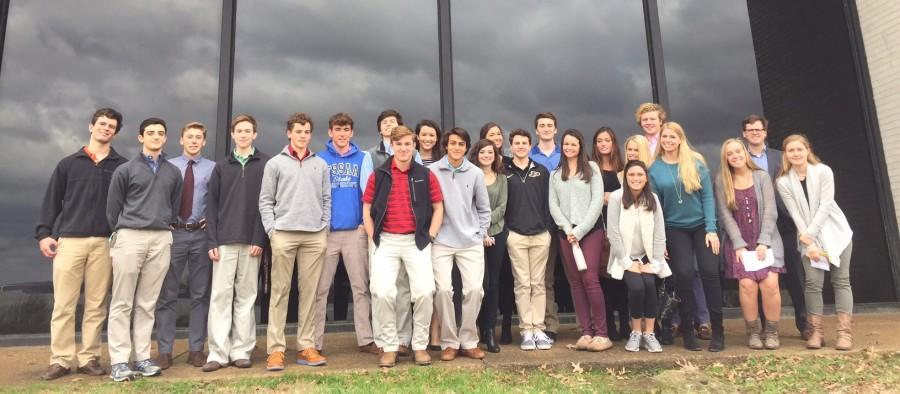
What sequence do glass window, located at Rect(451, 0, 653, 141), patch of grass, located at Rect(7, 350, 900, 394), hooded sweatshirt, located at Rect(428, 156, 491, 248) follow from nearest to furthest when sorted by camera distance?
patch of grass, located at Rect(7, 350, 900, 394), hooded sweatshirt, located at Rect(428, 156, 491, 248), glass window, located at Rect(451, 0, 653, 141)

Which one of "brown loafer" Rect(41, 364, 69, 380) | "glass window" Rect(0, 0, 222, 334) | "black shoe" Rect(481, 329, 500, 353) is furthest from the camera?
"glass window" Rect(0, 0, 222, 334)

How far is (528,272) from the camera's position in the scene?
4.00 meters

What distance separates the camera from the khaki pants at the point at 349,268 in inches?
151

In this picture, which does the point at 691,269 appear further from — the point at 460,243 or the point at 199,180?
the point at 199,180

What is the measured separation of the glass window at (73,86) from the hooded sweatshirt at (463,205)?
281 centimetres

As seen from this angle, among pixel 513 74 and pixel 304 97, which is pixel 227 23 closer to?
pixel 304 97

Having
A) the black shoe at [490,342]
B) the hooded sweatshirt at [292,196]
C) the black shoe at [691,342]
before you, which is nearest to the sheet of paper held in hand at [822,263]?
the black shoe at [691,342]

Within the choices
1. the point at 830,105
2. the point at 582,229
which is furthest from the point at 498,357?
the point at 830,105

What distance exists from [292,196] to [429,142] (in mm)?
1121

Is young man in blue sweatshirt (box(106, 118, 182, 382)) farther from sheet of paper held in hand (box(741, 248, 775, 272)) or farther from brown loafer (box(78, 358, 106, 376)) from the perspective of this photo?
sheet of paper held in hand (box(741, 248, 775, 272))

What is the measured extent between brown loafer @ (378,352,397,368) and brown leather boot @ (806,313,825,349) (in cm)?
297

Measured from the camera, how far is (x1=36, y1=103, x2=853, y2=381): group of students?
3.48 metres

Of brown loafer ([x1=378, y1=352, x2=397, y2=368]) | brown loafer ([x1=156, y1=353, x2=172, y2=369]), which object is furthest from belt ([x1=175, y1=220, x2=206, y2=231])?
brown loafer ([x1=378, y1=352, x2=397, y2=368])

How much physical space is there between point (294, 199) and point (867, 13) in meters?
6.71
